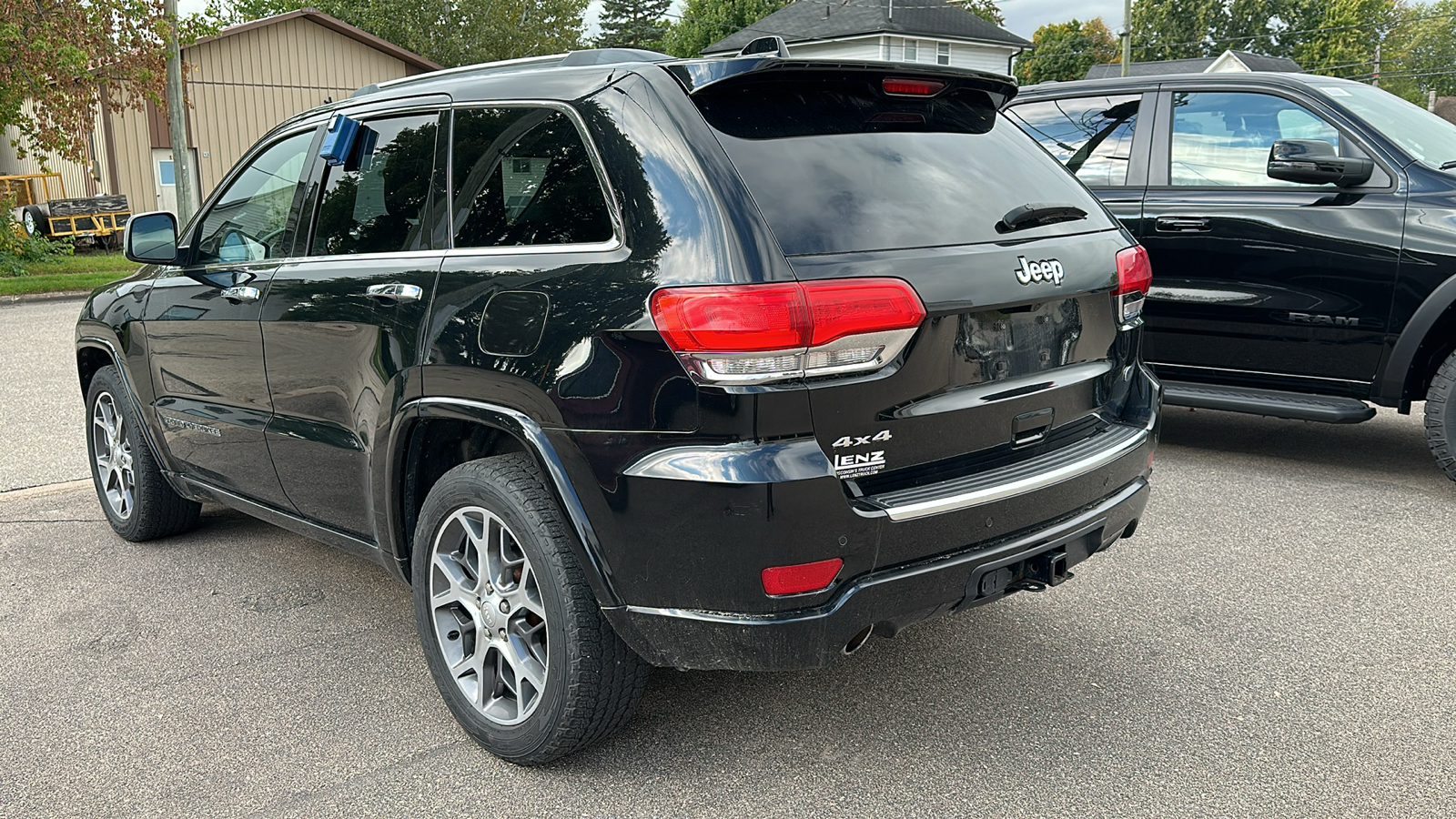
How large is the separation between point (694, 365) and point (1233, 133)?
4617 mm

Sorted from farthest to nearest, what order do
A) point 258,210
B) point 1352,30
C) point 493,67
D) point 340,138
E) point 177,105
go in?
point 1352,30 < point 177,105 < point 258,210 < point 340,138 < point 493,67

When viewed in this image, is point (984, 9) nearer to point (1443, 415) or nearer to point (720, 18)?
point (720, 18)

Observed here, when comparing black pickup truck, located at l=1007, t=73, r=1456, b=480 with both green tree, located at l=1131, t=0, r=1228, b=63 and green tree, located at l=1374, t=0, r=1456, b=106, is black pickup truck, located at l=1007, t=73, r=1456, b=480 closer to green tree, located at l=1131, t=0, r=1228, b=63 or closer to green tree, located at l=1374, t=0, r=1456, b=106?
green tree, located at l=1374, t=0, r=1456, b=106

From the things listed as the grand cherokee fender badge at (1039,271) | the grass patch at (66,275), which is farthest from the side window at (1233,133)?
the grass patch at (66,275)

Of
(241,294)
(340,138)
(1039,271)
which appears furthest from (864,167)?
(241,294)

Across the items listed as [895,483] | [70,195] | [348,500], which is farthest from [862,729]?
[70,195]

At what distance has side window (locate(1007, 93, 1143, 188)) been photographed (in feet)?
21.0

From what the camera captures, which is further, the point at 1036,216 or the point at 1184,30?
the point at 1184,30

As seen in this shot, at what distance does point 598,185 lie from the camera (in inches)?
112

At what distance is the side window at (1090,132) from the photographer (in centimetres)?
639

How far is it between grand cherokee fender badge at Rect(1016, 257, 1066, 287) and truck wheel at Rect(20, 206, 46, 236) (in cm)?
2421

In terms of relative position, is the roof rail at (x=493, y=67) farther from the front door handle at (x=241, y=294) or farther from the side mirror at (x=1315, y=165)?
the side mirror at (x=1315, y=165)

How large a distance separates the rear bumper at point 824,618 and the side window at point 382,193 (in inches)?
52.0

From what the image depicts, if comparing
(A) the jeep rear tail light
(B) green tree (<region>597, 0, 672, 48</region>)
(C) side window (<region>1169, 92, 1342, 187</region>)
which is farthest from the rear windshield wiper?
(B) green tree (<region>597, 0, 672, 48</region>)
